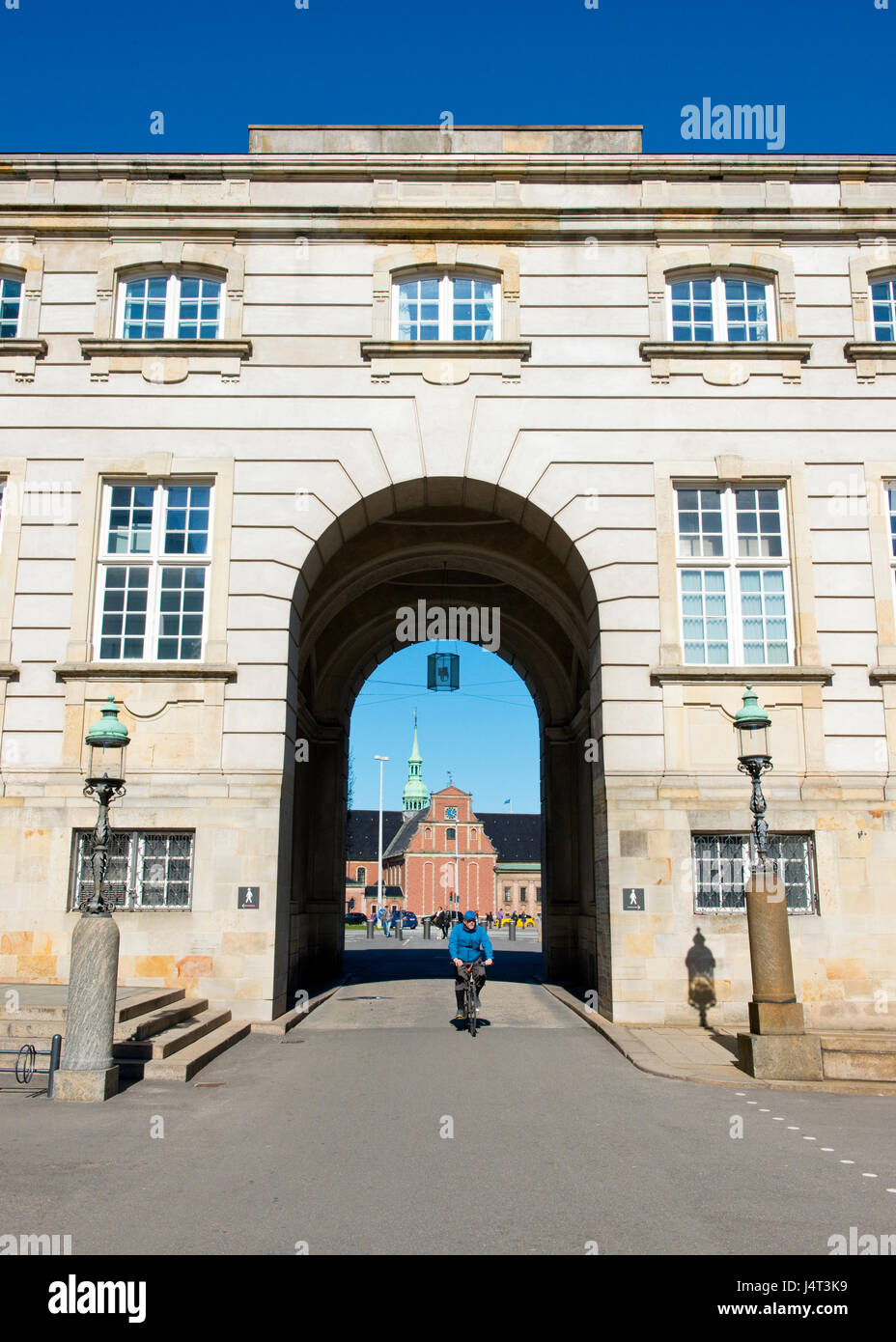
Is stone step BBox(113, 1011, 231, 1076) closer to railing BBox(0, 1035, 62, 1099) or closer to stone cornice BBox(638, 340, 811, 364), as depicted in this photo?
railing BBox(0, 1035, 62, 1099)

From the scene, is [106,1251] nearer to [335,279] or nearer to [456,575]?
[335,279]

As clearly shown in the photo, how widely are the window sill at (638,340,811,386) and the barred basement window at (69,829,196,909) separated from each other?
10.0 meters

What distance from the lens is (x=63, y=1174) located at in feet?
23.0

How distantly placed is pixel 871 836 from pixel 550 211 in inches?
422

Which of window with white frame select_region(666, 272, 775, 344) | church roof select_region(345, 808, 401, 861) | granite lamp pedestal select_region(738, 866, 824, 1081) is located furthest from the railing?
church roof select_region(345, 808, 401, 861)

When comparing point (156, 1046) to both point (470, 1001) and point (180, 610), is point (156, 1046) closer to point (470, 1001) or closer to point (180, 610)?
point (470, 1001)

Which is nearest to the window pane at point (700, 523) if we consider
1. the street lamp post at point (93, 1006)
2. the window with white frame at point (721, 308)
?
the window with white frame at point (721, 308)

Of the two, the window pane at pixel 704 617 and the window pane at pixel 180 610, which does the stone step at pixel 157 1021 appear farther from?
the window pane at pixel 704 617

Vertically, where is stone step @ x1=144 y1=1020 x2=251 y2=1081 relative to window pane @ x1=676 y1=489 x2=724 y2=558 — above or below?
below

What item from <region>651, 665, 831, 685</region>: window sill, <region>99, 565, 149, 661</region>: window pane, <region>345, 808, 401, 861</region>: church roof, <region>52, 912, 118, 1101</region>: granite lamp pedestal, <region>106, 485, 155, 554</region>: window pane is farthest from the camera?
<region>345, 808, 401, 861</region>: church roof

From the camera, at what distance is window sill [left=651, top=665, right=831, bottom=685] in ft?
49.4

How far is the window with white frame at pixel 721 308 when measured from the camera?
1669cm

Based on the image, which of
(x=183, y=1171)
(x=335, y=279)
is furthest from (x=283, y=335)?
(x=183, y=1171)

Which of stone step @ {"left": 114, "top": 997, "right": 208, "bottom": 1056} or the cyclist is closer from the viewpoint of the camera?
stone step @ {"left": 114, "top": 997, "right": 208, "bottom": 1056}
